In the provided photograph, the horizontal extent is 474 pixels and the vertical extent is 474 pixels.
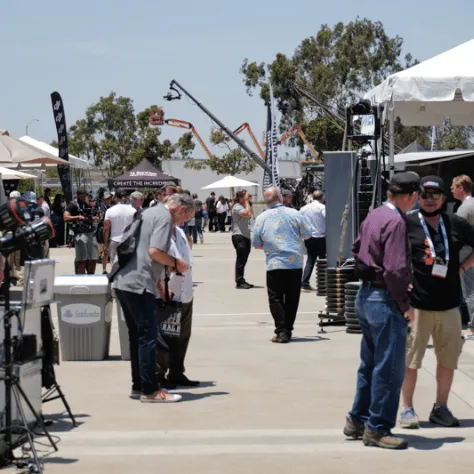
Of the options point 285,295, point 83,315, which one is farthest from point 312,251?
point 83,315

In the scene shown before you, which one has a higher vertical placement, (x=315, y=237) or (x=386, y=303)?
(x=386, y=303)

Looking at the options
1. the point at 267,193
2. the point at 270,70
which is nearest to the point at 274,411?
the point at 267,193

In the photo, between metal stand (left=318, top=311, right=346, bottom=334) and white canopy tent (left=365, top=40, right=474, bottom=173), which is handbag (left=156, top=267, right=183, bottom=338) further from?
white canopy tent (left=365, top=40, right=474, bottom=173)

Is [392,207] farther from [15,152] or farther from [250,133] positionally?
[250,133]

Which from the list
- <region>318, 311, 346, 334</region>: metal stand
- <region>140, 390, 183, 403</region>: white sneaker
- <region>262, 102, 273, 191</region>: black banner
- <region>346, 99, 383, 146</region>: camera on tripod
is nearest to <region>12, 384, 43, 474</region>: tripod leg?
<region>140, 390, 183, 403</region>: white sneaker

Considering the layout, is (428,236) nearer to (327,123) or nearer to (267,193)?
(267,193)

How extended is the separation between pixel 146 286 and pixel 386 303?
7.24ft

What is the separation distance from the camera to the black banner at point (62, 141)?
30.0m

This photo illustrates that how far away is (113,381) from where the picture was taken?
9.22m

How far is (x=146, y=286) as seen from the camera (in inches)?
316

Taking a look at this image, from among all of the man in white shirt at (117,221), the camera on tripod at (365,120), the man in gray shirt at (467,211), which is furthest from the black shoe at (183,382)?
the man in white shirt at (117,221)

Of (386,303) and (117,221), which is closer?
(386,303)

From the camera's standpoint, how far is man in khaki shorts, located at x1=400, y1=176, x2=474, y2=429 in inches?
285

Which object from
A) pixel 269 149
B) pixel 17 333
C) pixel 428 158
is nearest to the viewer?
pixel 17 333
